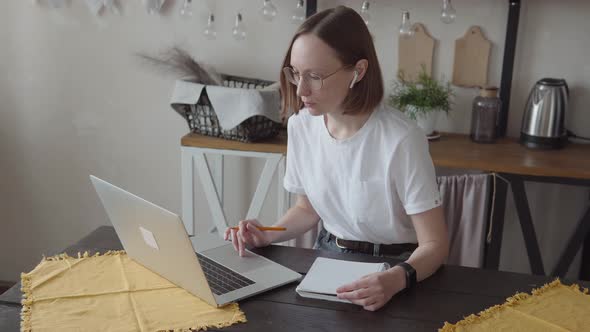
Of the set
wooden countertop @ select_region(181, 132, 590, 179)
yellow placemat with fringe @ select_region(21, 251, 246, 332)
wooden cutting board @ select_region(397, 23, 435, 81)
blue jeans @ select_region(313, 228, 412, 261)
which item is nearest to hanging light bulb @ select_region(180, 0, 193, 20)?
wooden countertop @ select_region(181, 132, 590, 179)

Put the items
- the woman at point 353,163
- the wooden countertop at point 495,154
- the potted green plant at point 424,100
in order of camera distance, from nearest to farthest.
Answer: the woman at point 353,163
the wooden countertop at point 495,154
the potted green plant at point 424,100

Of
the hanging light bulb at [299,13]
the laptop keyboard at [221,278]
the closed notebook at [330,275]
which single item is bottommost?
the laptop keyboard at [221,278]

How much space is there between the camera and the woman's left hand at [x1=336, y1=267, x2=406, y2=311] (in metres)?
1.27

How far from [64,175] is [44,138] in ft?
0.63

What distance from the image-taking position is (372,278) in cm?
130

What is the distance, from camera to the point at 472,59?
2561 millimetres

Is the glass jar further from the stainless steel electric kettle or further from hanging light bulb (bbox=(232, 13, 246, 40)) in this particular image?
hanging light bulb (bbox=(232, 13, 246, 40))

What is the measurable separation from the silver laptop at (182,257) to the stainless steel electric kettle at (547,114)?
136 centimetres

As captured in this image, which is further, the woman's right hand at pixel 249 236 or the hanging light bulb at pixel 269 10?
the hanging light bulb at pixel 269 10

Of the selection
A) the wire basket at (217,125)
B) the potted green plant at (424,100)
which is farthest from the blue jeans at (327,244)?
the potted green plant at (424,100)

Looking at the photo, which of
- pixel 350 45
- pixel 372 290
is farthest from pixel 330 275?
pixel 350 45

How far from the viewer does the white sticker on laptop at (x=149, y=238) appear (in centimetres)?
133

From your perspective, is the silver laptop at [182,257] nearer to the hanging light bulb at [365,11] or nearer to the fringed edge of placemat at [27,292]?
the fringed edge of placemat at [27,292]

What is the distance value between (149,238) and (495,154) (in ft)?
4.69
